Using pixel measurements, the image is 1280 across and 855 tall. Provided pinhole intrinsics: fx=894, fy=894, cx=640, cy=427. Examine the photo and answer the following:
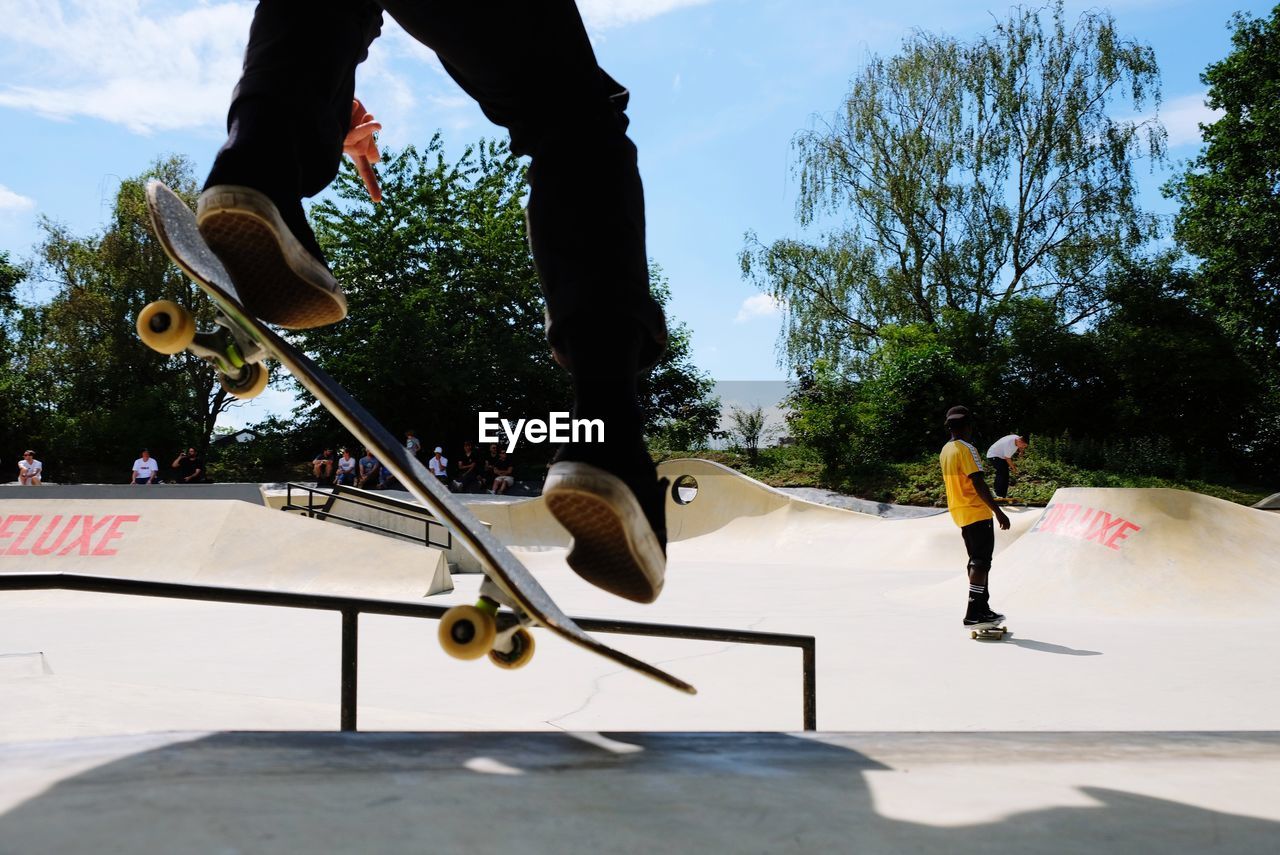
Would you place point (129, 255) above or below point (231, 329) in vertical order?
above

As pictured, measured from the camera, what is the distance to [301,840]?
1.02m

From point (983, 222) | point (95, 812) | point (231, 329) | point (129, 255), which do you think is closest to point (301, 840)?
point (95, 812)

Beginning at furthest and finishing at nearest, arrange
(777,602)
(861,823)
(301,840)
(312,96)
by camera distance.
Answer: (777,602) < (312,96) < (861,823) < (301,840)

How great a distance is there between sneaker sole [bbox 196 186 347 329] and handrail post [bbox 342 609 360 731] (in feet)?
3.97

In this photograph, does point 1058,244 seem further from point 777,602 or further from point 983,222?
point 777,602

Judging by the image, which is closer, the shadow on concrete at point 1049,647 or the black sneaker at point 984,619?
the shadow on concrete at point 1049,647

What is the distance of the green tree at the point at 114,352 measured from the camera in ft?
91.2

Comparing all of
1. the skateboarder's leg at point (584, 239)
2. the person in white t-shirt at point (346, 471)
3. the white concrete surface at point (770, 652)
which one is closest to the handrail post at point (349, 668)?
the white concrete surface at point (770, 652)

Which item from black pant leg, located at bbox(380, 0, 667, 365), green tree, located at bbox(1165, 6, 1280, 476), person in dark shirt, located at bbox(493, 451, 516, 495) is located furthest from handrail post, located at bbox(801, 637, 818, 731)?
green tree, located at bbox(1165, 6, 1280, 476)

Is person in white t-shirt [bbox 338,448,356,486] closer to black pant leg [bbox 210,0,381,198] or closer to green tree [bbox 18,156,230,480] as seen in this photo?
green tree [bbox 18,156,230,480]

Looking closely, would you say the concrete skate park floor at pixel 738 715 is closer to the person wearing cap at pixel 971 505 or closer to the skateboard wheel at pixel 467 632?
the skateboard wheel at pixel 467 632

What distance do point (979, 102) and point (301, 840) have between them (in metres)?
25.8

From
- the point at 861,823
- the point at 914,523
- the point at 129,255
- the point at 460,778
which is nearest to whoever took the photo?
the point at 861,823

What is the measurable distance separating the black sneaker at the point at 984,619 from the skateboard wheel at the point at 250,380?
236 inches
